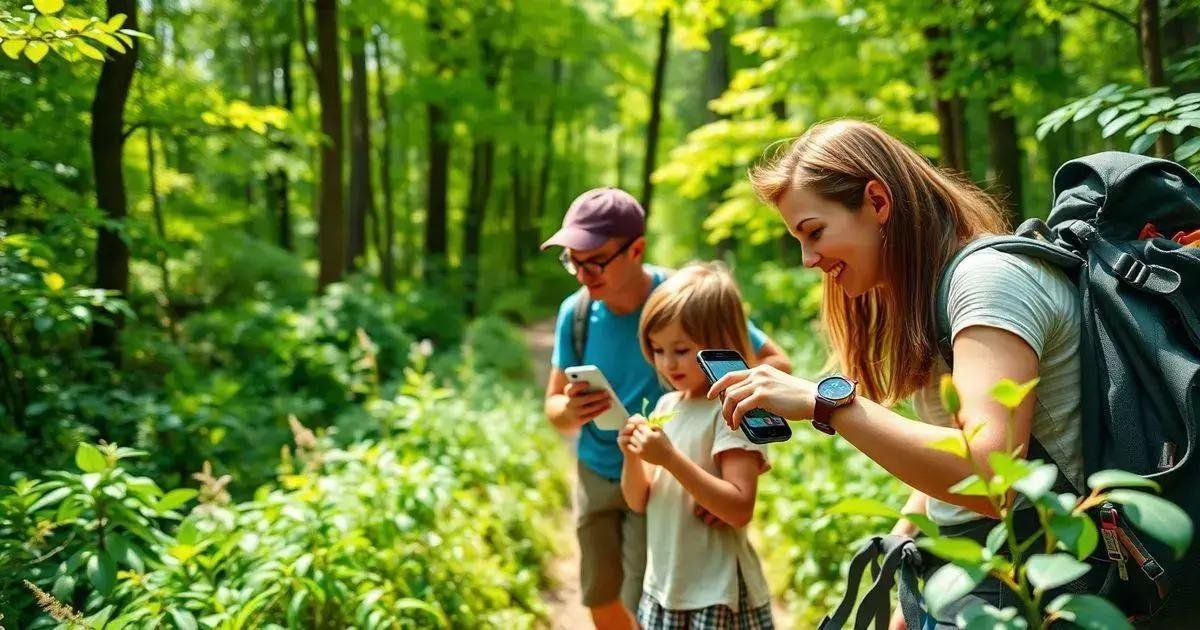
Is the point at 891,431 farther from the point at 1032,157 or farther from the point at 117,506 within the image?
the point at 1032,157

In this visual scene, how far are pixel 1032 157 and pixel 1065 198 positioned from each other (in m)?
23.8

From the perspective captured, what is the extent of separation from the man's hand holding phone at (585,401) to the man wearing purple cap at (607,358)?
0.07 meters

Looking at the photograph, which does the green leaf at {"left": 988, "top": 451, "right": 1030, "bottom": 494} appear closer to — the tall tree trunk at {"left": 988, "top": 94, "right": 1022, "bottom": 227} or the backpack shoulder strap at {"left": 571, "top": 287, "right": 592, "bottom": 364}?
the backpack shoulder strap at {"left": 571, "top": 287, "right": 592, "bottom": 364}

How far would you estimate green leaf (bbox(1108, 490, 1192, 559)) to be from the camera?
106 cm

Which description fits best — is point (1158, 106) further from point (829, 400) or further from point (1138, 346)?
point (829, 400)

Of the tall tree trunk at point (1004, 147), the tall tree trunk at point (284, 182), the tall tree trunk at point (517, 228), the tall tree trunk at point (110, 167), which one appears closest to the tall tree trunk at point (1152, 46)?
the tall tree trunk at point (1004, 147)

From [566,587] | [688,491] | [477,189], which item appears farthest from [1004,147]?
[477,189]

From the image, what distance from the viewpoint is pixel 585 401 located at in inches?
113

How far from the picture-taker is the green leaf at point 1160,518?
1.06 metres

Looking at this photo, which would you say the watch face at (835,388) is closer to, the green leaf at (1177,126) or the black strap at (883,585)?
the black strap at (883,585)

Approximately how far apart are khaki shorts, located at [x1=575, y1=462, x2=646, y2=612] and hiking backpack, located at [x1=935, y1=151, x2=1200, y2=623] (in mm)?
1973

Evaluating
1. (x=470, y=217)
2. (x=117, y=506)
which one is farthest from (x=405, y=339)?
(x=470, y=217)

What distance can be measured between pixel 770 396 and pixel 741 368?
2.29 ft

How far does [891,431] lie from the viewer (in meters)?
1.53
